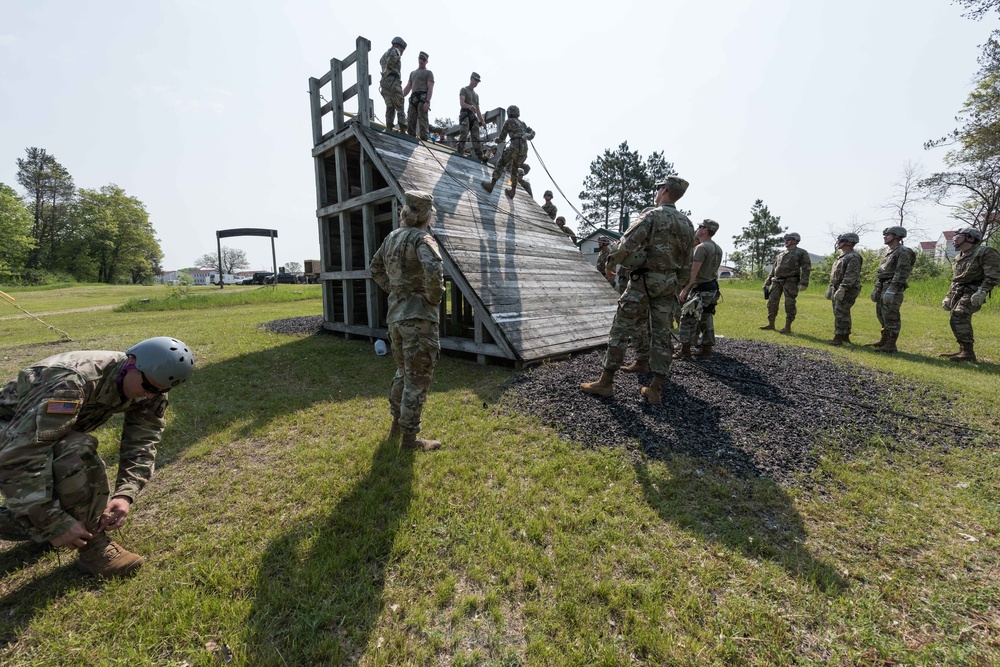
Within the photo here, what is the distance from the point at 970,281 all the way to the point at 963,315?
0.64 m

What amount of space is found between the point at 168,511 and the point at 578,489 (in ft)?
10.6

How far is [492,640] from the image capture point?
1.99 m

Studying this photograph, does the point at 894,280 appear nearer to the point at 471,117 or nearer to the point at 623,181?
the point at 471,117

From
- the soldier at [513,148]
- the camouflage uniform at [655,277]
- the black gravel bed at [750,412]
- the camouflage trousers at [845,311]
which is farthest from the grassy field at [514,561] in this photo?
the soldier at [513,148]

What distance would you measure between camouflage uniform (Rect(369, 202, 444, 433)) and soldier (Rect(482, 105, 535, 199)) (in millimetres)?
6706

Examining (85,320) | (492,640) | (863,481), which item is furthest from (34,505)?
(85,320)

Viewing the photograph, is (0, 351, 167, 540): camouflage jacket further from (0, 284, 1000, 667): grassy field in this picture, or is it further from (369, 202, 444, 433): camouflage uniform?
(369, 202, 444, 433): camouflage uniform

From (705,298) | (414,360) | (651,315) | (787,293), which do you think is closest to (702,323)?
(705,298)

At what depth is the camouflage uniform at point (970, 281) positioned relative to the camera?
23.0ft

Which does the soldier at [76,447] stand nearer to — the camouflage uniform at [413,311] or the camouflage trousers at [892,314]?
the camouflage uniform at [413,311]

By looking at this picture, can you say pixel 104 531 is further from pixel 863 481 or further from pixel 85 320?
pixel 85 320

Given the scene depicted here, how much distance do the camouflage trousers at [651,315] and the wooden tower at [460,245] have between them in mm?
1646

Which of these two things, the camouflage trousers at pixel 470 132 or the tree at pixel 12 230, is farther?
the tree at pixel 12 230

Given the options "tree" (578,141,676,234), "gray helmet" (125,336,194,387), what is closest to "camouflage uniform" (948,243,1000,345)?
"gray helmet" (125,336,194,387)
